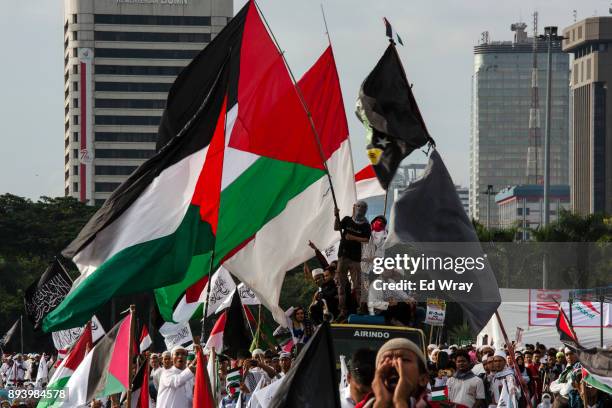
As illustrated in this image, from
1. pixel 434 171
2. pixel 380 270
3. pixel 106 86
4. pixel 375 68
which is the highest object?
pixel 106 86

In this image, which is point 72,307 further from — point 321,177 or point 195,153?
point 321,177

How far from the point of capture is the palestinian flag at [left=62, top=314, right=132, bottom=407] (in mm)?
16719

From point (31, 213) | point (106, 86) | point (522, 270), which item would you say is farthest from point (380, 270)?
point (106, 86)

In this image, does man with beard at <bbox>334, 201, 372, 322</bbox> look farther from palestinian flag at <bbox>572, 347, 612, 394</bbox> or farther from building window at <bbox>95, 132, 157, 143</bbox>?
building window at <bbox>95, 132, 157, 143</bbox>

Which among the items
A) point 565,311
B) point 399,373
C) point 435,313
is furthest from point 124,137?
point 399,373

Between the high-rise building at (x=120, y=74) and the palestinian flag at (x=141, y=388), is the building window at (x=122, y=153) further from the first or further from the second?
the palestinian flag at (x=141, y=388)

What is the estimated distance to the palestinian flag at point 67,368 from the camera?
17.4m

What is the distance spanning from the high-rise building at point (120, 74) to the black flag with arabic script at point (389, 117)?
135 metres

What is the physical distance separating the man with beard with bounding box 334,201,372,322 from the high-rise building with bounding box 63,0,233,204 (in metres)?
138

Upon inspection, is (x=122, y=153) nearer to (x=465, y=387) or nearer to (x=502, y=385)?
(x=502, y=385)

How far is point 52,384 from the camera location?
18.2 meters

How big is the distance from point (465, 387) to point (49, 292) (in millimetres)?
11173

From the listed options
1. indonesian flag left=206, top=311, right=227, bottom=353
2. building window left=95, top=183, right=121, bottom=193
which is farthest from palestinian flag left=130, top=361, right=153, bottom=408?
building window left=95, top=183, right=121, bottom=193

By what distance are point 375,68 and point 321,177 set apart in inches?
58.5
